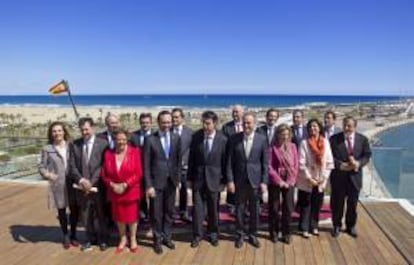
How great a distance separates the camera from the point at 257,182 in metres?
5.11

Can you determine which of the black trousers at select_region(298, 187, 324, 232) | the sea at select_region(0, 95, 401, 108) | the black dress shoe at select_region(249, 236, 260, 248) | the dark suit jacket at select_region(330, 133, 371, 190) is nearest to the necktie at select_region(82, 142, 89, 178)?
the black dress shoe at select_region(249, 236, 260, 248)

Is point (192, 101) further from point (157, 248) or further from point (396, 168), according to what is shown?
point (157, 248)

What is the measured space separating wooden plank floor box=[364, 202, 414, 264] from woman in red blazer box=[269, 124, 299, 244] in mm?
1215

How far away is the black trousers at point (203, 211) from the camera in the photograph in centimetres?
523

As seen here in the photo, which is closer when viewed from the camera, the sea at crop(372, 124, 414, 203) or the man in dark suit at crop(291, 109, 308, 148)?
the man in dark suit at crop(291, 109, 308, 148)

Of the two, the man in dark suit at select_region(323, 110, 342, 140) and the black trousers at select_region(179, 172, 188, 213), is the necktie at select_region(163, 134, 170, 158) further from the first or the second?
the man in dark suit at select_region(323, 110, 342, 140)

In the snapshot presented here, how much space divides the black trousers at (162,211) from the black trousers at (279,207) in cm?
106

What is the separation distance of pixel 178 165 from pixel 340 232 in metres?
2.05

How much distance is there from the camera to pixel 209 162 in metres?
5.12

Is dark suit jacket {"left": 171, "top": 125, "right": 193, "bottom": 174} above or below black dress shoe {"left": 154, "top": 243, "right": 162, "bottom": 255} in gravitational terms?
above

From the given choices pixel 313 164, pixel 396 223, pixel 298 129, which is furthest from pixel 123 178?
pixel 396 223

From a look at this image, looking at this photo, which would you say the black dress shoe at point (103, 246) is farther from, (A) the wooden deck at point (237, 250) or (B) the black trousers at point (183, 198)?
(B) the black trousers at point (183, 198)

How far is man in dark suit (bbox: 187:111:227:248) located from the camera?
5102 millimetres

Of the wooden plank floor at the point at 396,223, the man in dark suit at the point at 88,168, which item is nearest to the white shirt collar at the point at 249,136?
the man in dark suit at the point at 88,168
